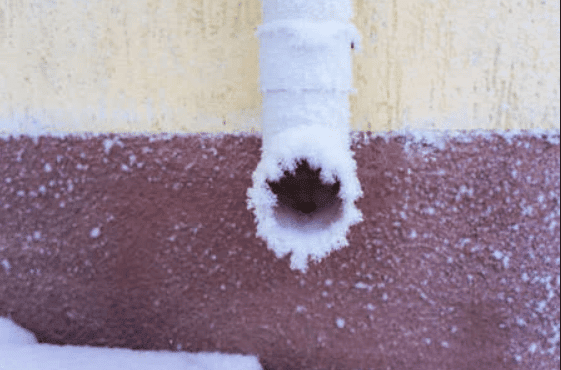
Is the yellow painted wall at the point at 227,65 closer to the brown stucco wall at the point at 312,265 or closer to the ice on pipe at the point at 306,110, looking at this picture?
the brown stucco wall at the point at 312,265

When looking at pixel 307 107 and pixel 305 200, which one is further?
pixel 305 200

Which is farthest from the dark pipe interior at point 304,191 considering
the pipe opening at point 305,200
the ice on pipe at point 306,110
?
the ice on pipe at point 306,110

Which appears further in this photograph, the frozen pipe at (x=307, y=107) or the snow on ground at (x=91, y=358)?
the snow on ground at (x=91, y=358)

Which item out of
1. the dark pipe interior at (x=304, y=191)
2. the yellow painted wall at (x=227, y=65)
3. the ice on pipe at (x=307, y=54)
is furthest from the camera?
the yellow painted wall at (x=227, y=65)

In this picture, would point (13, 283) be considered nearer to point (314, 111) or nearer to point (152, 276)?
point (152, 276)

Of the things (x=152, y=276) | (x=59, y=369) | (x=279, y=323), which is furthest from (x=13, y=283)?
(x=279, y=323)

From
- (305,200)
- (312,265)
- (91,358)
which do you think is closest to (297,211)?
(305,200)

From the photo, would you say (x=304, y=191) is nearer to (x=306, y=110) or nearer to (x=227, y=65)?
(x=306, y=110)

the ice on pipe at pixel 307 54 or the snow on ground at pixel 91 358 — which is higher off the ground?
the ice on pipe at pixel 307 54
